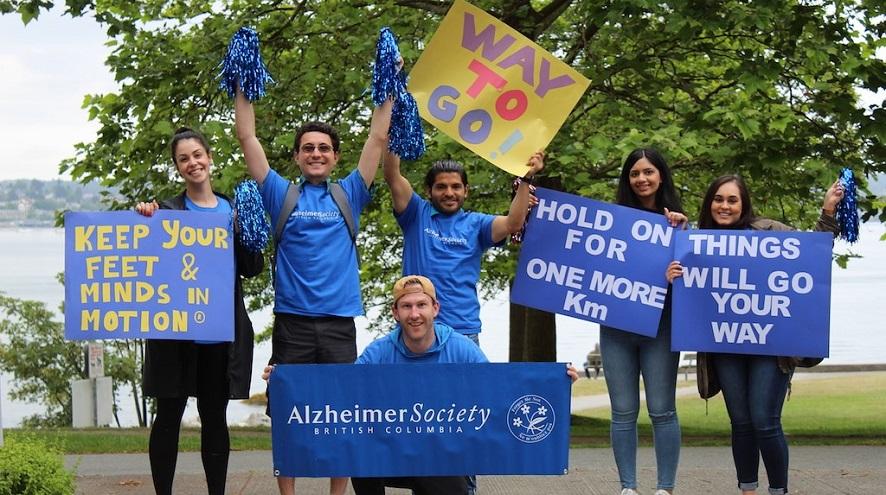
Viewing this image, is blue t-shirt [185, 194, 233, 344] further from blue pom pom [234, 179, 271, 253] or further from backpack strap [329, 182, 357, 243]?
backpack strap [329, 182, 357, 243]

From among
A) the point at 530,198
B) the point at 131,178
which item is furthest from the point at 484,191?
the point at 530,198

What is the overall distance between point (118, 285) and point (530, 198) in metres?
2.14

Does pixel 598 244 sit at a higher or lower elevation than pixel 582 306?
higher

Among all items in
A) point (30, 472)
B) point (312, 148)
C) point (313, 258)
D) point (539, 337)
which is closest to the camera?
point (30, 472)

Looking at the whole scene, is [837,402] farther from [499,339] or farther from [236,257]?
[499,339]

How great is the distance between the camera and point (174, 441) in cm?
640

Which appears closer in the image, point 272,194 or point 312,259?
point 312,259

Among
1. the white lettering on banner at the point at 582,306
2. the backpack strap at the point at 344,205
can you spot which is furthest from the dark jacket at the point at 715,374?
the backpack strap at the point at 344,205

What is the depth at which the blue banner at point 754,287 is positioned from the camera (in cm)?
666

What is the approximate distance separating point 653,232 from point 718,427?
11.9 metres

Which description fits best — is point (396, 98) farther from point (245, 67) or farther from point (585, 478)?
point (585, 478)

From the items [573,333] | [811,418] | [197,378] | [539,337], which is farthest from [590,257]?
[573,333]

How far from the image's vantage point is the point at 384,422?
5758 mm

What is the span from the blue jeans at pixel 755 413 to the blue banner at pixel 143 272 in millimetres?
2506
